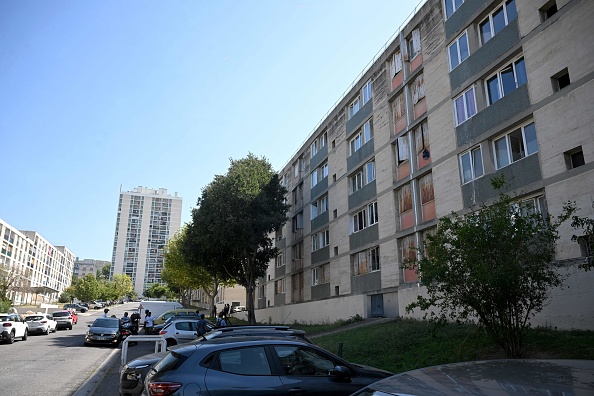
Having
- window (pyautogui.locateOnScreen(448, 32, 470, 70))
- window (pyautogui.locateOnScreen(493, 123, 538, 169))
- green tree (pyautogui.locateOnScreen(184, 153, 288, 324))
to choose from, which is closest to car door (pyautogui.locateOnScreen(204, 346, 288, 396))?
window (pyautogui.locateOnScreen(493, 123, 538, 169))

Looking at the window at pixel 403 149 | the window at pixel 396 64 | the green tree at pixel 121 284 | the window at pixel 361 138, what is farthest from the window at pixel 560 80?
the green tree at pixel 121 284

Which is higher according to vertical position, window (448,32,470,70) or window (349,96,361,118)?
window (349,96,361,118)

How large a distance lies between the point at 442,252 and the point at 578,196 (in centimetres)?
557

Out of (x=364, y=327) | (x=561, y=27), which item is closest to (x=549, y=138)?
(x=561, y=27)

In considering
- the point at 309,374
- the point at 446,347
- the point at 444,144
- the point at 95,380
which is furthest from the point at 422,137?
the point at 309,374

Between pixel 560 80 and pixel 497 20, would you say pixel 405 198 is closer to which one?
pixel 497 20

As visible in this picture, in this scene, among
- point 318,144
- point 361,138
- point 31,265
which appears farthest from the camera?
point 31,265

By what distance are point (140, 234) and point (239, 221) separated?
5933 inches

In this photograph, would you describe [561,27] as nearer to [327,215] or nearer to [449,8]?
[449,8]

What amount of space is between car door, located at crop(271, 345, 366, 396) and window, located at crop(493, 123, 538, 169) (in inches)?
478

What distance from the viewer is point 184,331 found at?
16516 millimetres

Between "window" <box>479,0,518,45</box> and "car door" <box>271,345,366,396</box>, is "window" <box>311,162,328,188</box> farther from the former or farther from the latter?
"car door" <box>271,345,366,396</box>

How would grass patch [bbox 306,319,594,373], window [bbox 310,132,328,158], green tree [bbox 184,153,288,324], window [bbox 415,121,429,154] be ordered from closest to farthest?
grass patch [bbox 306,319,594,373], window [bbox 415,121,429,154], green tree [bbox 184,153,288,324], window [bbox 310,132,328,158]

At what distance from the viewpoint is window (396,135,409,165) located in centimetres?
2208
